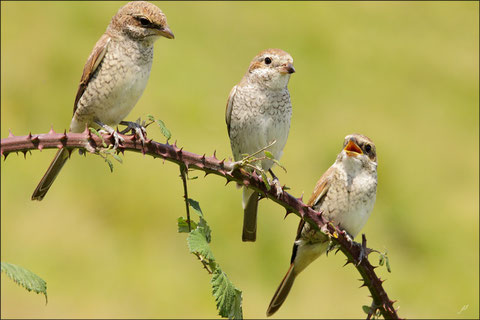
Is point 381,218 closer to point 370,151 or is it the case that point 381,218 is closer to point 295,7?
point 295,7

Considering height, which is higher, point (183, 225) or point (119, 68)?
point (119, 68)

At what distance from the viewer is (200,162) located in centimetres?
259

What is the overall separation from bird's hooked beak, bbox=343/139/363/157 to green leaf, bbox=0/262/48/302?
2.49m

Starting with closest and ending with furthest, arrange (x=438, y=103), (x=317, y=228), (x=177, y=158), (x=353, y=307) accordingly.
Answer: (x=177, y=158), (x=317, y=228), (x=353, y=307), (x=438, y=103)

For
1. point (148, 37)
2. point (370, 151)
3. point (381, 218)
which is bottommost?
point (370, 151)

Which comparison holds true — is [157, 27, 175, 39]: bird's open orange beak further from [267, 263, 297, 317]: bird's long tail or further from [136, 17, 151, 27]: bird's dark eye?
[267, 263, 297, 317]: bird's long tail

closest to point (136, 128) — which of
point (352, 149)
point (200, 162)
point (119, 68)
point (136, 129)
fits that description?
point (136, 129)

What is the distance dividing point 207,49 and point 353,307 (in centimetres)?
414

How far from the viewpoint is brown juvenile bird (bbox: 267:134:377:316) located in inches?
176

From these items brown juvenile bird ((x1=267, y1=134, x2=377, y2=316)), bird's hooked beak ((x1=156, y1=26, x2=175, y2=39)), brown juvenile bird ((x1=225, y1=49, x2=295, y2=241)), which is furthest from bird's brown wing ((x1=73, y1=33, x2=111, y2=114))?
brown juvenile bird ((x1=267, y1=134, x2=377, y2=316))

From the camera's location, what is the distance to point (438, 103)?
1156 cm

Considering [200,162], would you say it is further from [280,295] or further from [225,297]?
[280,295]

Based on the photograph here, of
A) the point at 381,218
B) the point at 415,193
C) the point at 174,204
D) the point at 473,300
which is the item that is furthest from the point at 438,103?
the point at 174,204

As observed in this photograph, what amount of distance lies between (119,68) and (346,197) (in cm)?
161
